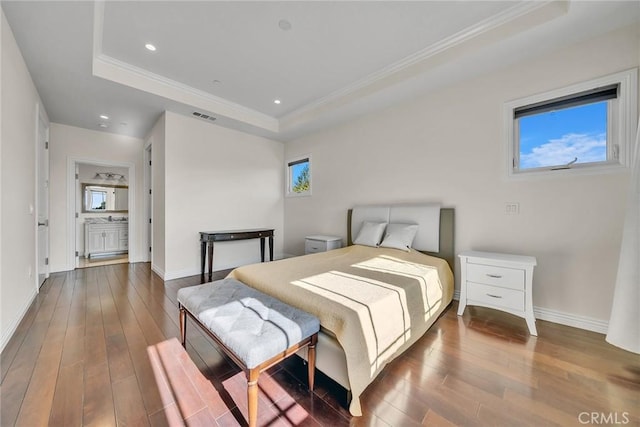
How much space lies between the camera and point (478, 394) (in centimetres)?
139

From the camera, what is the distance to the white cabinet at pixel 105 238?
17.7 ft

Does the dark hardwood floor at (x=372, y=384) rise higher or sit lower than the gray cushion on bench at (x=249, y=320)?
lower

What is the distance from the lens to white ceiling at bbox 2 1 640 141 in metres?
1.99

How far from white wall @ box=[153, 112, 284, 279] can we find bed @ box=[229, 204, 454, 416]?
2.09m

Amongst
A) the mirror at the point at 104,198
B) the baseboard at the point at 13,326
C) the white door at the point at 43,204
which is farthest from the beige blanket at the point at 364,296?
the mirror at the point at 104,198

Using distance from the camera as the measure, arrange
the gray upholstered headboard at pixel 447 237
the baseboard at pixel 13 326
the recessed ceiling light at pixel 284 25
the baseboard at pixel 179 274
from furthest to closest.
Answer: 1. the baseboard at pixel 179 274
2. the gray upholstered headboard at pixel 447 237
3. the recessed ceiling light at pixel 284 25
4. the baseboard at pixel 13 326

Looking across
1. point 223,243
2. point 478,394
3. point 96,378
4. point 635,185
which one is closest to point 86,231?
point 223,243

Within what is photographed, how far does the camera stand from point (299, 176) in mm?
5105

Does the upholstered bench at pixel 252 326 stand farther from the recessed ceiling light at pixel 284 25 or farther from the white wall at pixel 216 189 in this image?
the recessed ceiling light at pixel 284 25

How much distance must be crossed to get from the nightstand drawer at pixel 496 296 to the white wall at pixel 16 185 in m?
3.99

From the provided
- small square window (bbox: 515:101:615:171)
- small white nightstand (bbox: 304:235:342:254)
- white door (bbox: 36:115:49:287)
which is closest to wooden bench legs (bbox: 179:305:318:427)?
small white nightstand (bbox: 304:235:342:254)

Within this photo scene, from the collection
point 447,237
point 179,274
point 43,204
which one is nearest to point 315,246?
point 447,237

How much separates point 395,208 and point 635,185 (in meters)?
2.02

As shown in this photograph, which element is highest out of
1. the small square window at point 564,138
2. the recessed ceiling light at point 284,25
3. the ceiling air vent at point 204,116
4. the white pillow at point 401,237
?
the recessed ceiling light at point 284,25
